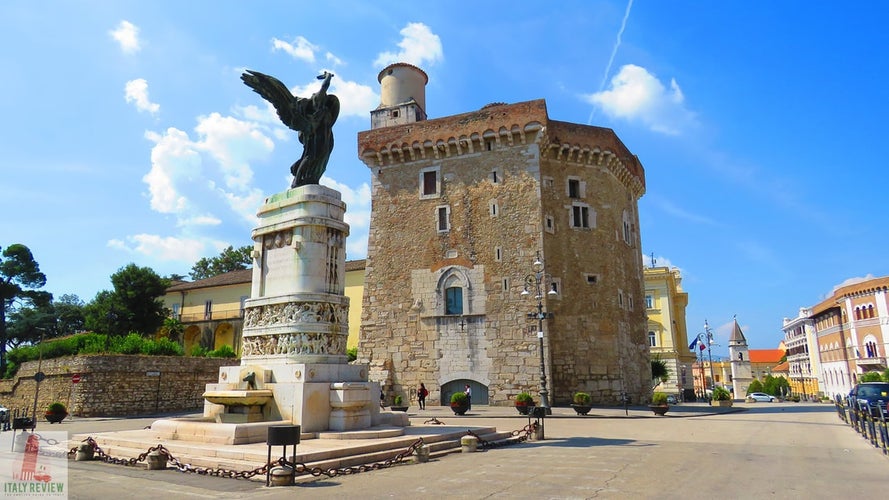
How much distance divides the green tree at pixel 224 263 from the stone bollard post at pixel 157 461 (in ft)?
191

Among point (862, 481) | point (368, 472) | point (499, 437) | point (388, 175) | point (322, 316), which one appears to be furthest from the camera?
point (388, 175)

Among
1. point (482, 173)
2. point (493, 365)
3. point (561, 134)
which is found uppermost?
point (561, 134)

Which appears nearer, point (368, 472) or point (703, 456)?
point (368, 472)

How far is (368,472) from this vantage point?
28.4 ft

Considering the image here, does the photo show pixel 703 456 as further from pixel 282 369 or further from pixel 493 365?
pixel 493 365

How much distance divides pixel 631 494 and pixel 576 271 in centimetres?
2315

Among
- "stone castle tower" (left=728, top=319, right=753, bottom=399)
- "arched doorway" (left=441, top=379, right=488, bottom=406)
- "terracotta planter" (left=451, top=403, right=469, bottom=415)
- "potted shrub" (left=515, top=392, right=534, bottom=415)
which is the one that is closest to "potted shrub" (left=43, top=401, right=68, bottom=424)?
"terracotta planter" (left=451, top=403, right=469, bottom=415)

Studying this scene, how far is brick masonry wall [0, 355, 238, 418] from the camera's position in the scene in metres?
27.3

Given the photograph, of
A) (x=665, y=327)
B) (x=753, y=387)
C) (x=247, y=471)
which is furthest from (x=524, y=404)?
(x=753, y=387)

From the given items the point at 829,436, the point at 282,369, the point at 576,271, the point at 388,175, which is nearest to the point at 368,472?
the point at 282,369

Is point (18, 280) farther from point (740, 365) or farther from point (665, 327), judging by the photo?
point (740, 365)

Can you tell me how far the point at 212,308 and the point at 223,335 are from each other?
9.01 feet

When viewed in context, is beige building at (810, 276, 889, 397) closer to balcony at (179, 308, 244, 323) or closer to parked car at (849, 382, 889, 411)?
parked car at (849, 382, 889, 411)

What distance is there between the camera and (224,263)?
2539 inches
